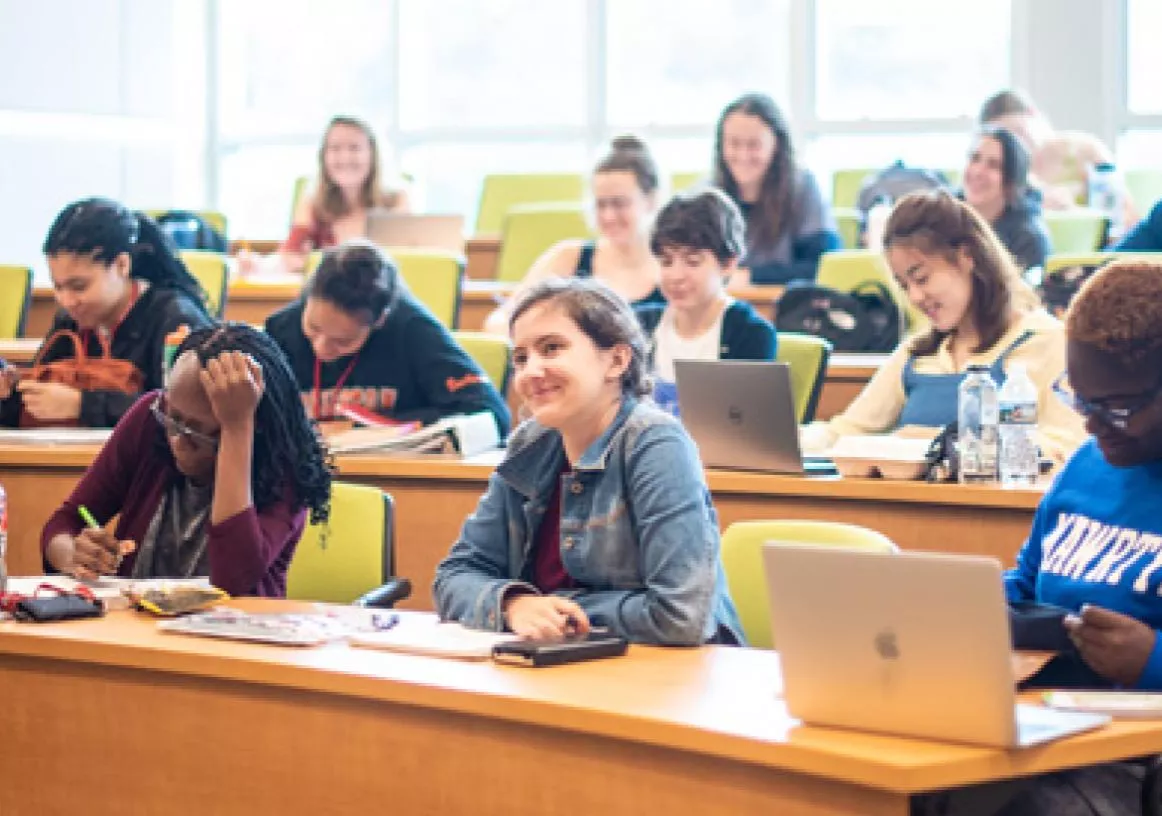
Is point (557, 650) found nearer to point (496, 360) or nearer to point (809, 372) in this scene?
point (809, 372)

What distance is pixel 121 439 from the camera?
10.7ft

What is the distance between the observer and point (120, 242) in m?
4.37

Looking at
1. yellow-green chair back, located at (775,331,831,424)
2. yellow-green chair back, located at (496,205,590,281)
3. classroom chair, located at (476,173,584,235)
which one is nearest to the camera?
yellow-green chair back, located at (775,331,831,424)

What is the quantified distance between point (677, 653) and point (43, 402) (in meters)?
2.36

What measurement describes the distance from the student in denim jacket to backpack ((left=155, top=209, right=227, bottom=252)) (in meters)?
4.92

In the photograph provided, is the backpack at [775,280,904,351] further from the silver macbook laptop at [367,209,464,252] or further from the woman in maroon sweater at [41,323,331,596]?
the woman in maroon sweater at [41,323,331,596]

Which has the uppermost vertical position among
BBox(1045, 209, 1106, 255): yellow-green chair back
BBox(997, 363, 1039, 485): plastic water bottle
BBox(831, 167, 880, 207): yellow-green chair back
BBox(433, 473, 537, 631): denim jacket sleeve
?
BBox(831, 167, 880, 207): yellow-green chair back

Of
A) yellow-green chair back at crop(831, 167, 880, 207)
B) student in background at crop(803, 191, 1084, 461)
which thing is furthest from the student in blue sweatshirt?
yellow-green chair back at crop(831, 167, 880, 207)

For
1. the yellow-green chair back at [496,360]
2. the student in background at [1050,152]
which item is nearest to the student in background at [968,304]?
the yellow-green chair back at [496,360]

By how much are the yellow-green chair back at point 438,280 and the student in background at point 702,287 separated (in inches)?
53.1

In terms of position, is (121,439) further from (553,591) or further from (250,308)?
(250,308)

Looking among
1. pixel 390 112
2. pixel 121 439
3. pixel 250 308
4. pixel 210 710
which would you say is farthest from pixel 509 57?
pixel 210 710

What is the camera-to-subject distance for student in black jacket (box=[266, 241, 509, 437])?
4.34 meters

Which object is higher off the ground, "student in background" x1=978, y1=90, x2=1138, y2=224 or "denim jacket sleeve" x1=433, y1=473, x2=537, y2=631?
"student in background" x1=978, y1=90, x2=1138, y2=224
